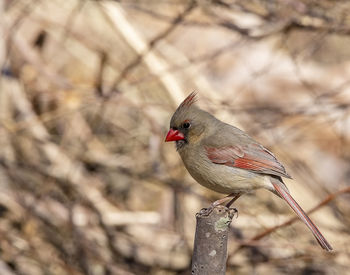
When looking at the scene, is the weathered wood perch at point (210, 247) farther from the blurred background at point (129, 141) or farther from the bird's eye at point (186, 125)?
the blurred background at point (129, 141)

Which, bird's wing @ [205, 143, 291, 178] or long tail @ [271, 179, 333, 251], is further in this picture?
bird's wing @ [205, 143, 291, 178]

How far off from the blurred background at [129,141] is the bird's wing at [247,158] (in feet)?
5.76

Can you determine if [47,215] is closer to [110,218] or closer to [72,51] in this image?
[110,218]

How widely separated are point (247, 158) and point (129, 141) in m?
3.16

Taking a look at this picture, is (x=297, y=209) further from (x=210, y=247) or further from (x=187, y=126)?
(x=210, y=247)

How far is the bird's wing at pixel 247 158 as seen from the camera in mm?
3584

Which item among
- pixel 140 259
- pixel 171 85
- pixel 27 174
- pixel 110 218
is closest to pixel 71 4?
pixel 171 85

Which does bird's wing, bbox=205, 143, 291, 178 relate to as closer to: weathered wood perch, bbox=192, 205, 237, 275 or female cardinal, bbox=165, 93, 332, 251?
female cardinal, bbox=165, 93, 332, 251

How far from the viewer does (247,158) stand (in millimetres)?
3639

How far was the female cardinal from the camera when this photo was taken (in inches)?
140

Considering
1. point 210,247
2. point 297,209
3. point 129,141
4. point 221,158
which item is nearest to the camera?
point 210,247

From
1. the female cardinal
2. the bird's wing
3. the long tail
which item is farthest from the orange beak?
the long tail

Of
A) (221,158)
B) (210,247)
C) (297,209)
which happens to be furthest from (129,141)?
(210,247)

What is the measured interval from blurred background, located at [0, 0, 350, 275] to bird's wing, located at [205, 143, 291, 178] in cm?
176
